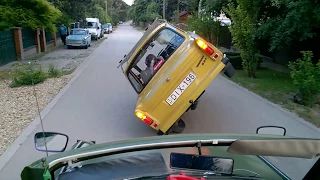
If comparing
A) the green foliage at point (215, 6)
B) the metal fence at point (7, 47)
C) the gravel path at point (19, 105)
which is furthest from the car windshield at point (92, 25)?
the gravel path at point (19, 105)

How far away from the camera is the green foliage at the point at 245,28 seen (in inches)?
508

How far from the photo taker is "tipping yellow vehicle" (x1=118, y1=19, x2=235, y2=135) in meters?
6.24

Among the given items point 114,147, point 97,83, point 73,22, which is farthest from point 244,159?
point 73,22

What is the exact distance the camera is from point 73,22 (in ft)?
112

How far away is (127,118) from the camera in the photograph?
27.0ft

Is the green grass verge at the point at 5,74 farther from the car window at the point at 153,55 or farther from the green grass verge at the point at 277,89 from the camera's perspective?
the green grass verge at the point at 277,89

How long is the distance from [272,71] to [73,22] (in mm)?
23984

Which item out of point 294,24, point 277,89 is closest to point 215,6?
point 294,24

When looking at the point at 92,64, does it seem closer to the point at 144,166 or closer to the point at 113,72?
the point at 113,72

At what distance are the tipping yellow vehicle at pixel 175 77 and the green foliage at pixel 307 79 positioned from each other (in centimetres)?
311

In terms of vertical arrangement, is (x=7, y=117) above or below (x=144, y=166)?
below

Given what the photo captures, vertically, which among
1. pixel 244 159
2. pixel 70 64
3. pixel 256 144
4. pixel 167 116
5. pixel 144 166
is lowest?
pixel 70 64

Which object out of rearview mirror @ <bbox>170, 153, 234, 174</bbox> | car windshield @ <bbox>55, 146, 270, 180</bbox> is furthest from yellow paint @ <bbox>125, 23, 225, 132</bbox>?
rearview mirror @ <bbox>170, 153, 234, 174</bbox>

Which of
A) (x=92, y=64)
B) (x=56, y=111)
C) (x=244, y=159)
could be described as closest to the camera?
(x=244, y=159)
